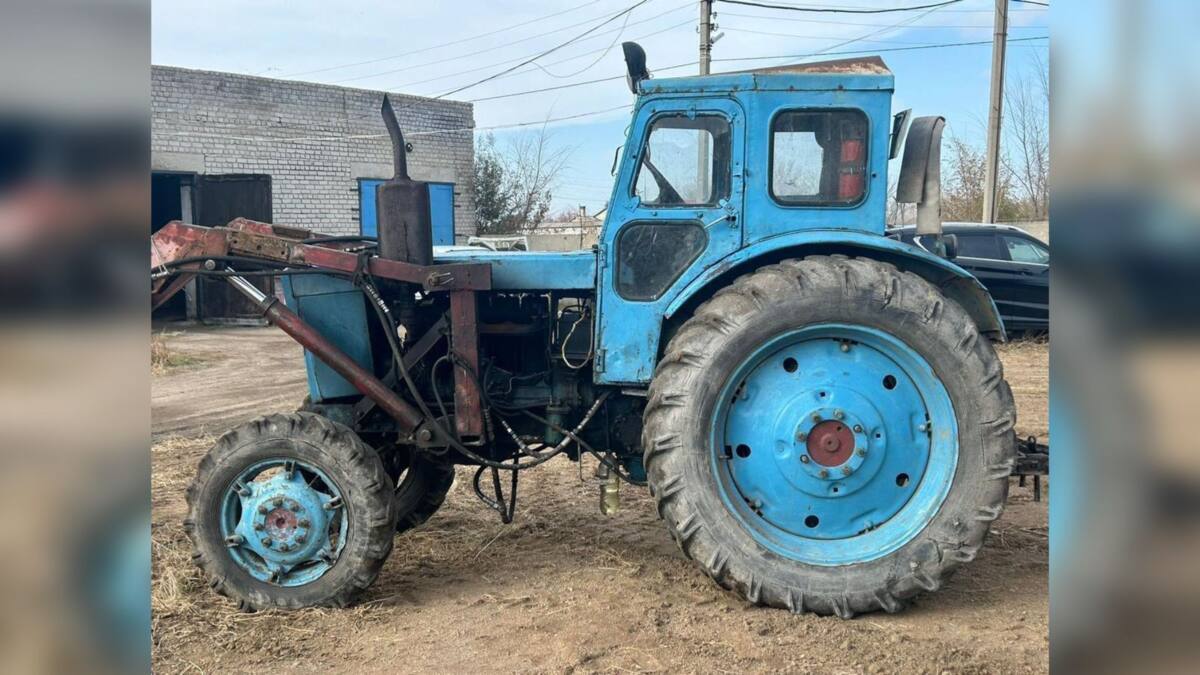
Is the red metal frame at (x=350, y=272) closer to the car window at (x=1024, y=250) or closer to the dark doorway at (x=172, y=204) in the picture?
the car window at (x=1024, y=250)

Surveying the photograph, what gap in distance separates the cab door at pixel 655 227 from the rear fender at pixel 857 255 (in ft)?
0.32

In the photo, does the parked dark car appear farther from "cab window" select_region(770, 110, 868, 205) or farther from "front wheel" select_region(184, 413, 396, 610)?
"front wheel" select_region(184, 413, 396, 610)

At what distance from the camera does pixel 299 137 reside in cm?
1781

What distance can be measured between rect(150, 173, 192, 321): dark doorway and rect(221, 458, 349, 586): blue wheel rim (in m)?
13.6

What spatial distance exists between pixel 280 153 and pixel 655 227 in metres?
15.4

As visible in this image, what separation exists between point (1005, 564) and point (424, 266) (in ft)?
10.9

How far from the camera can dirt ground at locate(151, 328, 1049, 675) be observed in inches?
135

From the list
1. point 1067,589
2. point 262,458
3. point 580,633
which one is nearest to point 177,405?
point 262,458

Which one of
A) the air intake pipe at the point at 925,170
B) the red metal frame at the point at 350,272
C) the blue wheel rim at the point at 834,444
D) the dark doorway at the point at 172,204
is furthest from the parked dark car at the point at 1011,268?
the dark doorway at the point at 172,204

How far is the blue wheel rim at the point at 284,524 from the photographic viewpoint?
3.93m

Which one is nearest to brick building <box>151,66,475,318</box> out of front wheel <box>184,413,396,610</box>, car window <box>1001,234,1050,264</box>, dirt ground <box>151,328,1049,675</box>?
car window <box>1001,234,1050,264</box>

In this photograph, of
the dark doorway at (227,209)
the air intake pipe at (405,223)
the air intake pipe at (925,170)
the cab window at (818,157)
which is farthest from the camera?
the dark doorway at (227,209)

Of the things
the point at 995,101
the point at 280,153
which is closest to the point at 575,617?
the point at 995,101

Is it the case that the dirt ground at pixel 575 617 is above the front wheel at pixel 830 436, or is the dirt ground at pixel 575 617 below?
below
